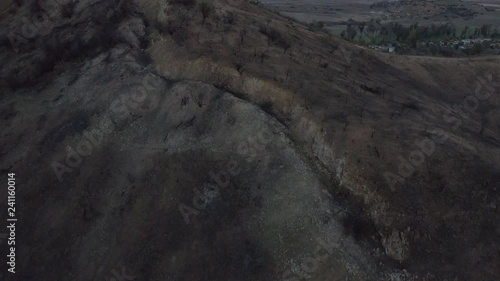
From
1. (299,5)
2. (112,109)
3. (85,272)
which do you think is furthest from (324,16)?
(85,272)

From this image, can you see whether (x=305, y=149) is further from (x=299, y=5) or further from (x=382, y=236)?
(x=299, y=5)
